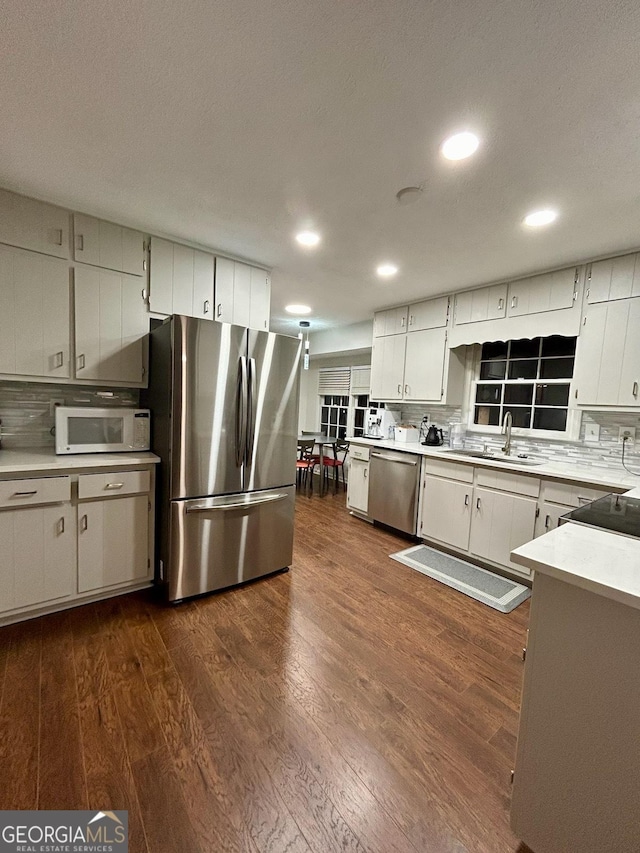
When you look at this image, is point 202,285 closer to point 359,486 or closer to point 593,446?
point 359,486

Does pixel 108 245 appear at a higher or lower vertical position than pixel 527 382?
higher

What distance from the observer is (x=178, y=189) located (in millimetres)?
2006

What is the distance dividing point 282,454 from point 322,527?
1508 mm

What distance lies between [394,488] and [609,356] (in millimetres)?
2090

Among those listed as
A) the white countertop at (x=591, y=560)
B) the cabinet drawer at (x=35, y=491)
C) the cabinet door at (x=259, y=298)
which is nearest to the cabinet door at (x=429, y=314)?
the cabinet door at (x=259, y=298)

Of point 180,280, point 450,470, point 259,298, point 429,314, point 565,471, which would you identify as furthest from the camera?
point 429,314

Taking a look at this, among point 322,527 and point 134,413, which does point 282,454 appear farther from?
point 322,527

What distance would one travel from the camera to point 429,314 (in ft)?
12.6

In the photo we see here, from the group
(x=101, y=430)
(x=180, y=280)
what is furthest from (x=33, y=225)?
(x=101, y=430)

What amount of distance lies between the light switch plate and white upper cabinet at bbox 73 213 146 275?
3.66 meters

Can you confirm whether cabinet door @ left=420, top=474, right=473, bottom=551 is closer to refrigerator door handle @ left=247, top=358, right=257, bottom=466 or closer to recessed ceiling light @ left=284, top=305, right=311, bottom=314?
refrigerator door handle @ left=247, top=358, right=257, bottom=466

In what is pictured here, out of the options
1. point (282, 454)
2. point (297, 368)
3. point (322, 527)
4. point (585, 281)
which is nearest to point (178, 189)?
point (297, 368)

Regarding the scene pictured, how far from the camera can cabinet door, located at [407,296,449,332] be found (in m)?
3.70

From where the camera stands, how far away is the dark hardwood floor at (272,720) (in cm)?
115
